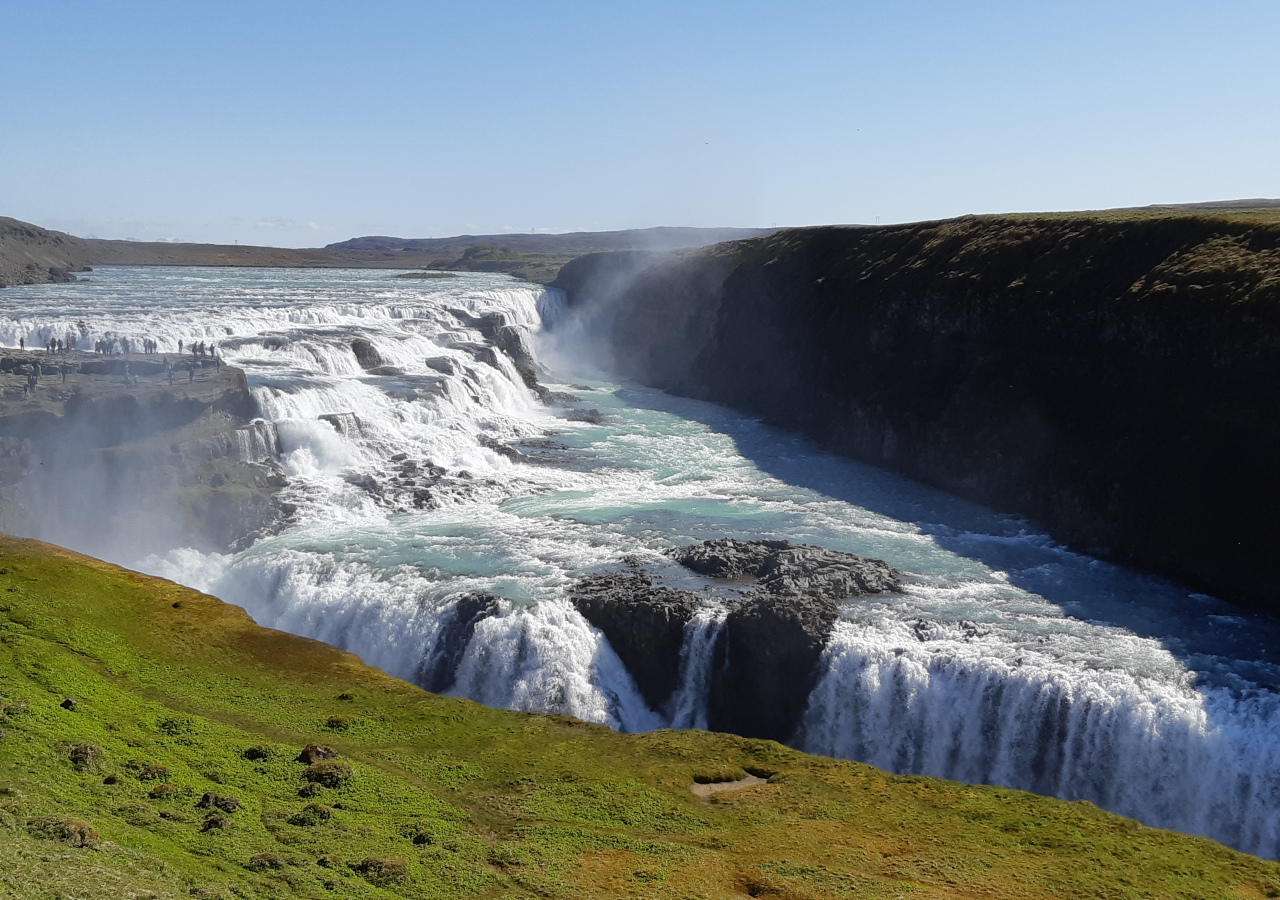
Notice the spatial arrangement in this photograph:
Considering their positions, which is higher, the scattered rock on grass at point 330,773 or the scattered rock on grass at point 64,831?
the scattered rock on grass at point 64,831

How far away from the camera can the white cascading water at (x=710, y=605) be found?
80.5ft

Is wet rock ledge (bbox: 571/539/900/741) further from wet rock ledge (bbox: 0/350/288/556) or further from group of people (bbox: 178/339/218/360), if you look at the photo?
group of people (bbox: 178/339/218/360)

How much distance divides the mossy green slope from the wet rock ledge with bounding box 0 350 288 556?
12.1 metres

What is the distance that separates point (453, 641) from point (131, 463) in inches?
651

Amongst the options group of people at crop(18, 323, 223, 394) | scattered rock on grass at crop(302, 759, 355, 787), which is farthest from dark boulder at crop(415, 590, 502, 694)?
group of people at crop(18, 323, 223, 394)

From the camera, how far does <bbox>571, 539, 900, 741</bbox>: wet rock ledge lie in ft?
92.7

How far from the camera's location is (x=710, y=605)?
98.8ft

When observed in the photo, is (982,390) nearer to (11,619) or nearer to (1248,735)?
(1248,735)

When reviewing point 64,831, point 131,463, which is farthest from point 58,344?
point 64,831

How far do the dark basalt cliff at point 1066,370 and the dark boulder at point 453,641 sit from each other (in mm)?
22386

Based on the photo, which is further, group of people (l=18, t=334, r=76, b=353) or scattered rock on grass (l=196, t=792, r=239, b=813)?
group of people (l=18, t=334, r=76, b=353)

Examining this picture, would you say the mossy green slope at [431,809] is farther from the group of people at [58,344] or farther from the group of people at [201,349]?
the group of people at [58,344]

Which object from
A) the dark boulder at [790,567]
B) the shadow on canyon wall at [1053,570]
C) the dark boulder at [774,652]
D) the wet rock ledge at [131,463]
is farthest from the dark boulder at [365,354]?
the dark boulder at [774,652]

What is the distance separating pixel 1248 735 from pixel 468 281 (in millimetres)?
106083
